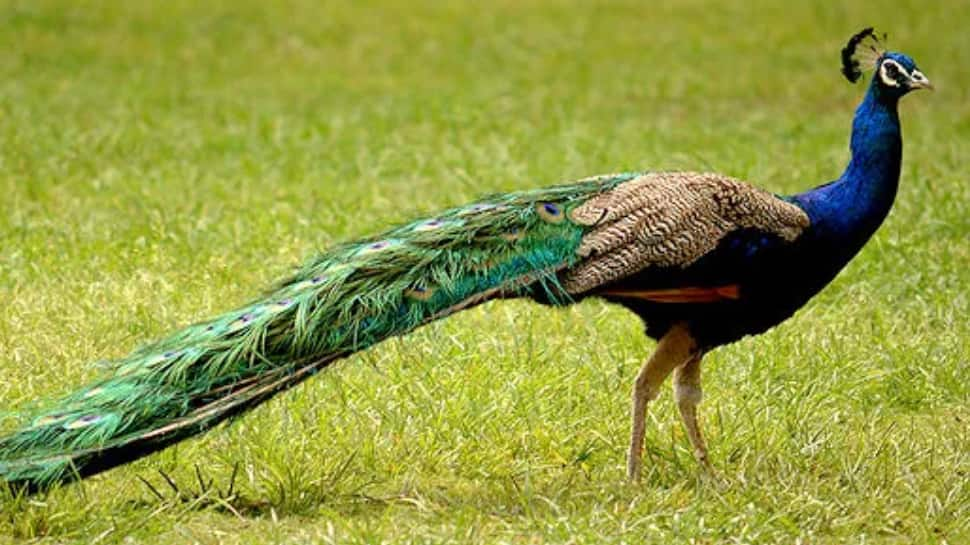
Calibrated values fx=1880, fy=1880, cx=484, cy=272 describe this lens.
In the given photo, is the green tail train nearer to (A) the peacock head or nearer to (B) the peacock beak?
(A) the peacock head

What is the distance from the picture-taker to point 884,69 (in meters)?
6.02

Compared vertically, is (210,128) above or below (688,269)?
below

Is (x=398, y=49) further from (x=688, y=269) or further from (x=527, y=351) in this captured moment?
(x=688, y=269)

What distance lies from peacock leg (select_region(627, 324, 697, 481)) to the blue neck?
20.4 inches

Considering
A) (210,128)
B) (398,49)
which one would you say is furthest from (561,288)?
(398,49)

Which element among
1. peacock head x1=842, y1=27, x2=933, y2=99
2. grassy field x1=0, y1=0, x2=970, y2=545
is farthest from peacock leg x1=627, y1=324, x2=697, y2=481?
peacock head x1=842, y1=27, x2=933, y2=99

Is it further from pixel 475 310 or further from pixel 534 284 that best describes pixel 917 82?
pixel 475 310

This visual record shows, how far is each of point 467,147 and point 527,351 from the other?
442 centimetres

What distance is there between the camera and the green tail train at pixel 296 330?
4.99 m

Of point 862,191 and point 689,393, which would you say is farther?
point 689,393

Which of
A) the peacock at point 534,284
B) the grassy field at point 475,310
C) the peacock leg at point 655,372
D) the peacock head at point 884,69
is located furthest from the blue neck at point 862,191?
the grassy field at point 475,310

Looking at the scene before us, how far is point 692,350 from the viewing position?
5.73 m

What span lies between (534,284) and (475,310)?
226cm

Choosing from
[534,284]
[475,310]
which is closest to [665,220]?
[534,284]
